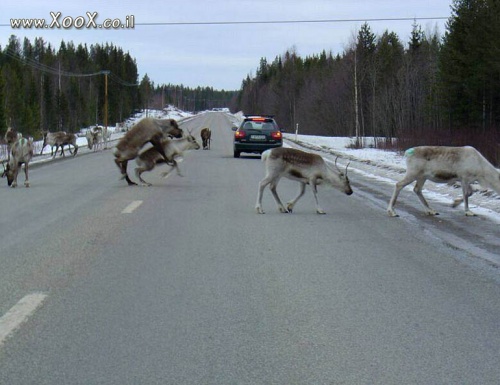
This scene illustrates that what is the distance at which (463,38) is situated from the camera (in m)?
46.5

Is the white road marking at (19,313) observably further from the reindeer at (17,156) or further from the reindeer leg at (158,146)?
the reindeer leg at (158,146)

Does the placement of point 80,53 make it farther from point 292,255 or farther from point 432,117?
Answer: point 292,255

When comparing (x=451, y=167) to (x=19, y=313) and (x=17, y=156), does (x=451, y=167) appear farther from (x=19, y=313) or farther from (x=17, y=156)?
(x=17, y=156)

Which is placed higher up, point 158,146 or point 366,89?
point 366,89

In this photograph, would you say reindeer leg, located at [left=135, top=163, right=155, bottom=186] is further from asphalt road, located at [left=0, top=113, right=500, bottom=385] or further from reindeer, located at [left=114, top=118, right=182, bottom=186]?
asphalt road, located at [left=0, top=113, right=500, bottom=385]

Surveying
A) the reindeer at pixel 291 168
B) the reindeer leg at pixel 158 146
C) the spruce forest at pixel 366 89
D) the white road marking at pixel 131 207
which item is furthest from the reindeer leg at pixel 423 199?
the spruce forest at pixel 366 89

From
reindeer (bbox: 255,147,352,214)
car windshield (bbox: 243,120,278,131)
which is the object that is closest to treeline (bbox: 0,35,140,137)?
car windshield (bbox: 243,120,278,131)

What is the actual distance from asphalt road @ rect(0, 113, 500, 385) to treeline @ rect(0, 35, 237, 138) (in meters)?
75.5

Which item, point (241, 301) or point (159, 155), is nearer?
point (241, 301)

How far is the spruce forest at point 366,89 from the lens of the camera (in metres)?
43.3

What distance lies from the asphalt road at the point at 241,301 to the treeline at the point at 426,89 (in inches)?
787

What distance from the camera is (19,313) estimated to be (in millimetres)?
5781

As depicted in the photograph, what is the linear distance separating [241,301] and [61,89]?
417 ft

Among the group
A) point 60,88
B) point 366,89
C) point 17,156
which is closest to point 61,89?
point 60,88
